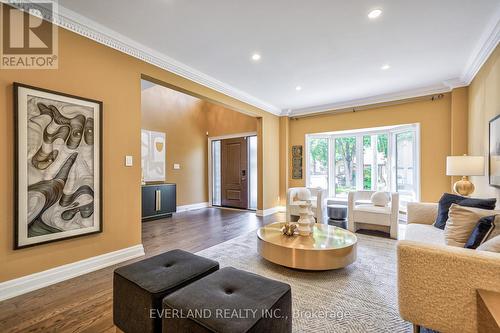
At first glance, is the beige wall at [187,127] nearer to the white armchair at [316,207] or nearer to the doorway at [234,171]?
the doorway at [234,171]

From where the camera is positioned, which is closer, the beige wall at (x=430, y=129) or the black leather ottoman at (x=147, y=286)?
the black leather ottoman at (x=147, y=286)

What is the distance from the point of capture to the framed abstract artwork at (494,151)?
265 centimetres

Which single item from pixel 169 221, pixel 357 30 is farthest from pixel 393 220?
pixel 169 221

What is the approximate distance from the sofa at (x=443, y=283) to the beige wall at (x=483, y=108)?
2.16m

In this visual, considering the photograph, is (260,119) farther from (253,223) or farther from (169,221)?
(169,221)

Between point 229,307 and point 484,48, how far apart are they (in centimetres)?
411

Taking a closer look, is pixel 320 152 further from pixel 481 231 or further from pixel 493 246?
pixel 493 246

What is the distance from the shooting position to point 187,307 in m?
1.19

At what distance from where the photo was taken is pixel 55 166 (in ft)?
7.65

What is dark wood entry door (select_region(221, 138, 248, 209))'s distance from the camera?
6543mm

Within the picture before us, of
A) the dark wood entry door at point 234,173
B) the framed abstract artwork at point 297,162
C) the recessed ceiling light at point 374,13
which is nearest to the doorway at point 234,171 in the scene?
the dark wood entry door at point 234,173

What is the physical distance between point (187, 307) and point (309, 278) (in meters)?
1.62

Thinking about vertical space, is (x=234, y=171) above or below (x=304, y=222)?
above

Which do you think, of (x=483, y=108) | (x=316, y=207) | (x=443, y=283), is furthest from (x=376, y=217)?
(x=443, y=283)
